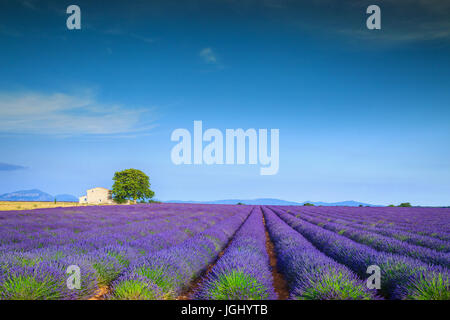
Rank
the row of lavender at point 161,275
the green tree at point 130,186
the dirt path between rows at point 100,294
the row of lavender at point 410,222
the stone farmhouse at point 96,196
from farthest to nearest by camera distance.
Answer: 1. the stone farmhouse at point 96,196
2. the green tree at point 130,186
3. the row of lavender at point 410,222
4. the dirt path between rows at point 100,294
5. the row of lavender at point 161,275

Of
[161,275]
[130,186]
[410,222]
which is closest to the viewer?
[161,275]

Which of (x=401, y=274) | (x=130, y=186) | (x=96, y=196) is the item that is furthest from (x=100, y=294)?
(x=96, y=196)

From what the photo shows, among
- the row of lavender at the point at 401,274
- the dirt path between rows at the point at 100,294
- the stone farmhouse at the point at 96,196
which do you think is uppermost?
the row of lavender at the point at 401,274

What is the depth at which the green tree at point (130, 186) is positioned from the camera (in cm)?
3941

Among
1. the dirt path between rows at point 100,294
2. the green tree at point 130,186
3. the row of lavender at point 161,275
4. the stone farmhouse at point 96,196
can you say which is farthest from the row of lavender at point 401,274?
the stone farmhouse at point 96,196

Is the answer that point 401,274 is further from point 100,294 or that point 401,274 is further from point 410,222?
point 410,222

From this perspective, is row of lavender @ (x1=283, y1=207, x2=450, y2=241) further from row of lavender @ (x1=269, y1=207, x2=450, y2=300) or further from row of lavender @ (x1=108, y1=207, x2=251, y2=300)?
row of lavender @ (x1=108, y1=207, x2=251, y2=300)

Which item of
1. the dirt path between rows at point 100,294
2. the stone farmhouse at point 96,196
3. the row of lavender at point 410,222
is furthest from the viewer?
the stone farmhouse at point 96,196

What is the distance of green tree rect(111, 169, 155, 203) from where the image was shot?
39406mm

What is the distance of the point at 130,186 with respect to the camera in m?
39.6

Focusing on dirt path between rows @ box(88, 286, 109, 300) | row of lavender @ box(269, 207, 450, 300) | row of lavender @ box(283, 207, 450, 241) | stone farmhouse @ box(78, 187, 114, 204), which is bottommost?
stone farmhouse @ box(78, 187, 114, 204)

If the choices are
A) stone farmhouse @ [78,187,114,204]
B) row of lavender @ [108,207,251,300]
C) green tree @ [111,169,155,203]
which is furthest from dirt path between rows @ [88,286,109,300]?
stone farmhouse @ [78,187,114,204]

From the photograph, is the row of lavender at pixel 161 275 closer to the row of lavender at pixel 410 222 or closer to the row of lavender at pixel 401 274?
the row of lavender at pixel 401 274
